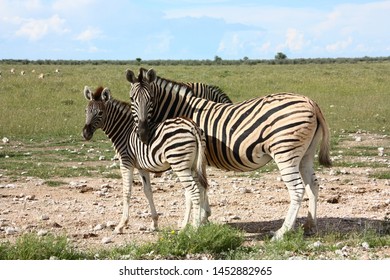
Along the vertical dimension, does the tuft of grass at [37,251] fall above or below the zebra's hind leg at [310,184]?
below

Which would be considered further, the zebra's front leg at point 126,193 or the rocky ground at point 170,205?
the rocky ground at point 170,205

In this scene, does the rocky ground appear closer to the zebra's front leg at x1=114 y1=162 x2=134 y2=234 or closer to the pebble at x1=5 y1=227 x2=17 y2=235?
the pebble at x1=5 y1=227 x2=17 y2=235

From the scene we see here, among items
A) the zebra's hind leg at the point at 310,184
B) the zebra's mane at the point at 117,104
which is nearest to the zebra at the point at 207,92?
the zebra's mane at the point at 117,104

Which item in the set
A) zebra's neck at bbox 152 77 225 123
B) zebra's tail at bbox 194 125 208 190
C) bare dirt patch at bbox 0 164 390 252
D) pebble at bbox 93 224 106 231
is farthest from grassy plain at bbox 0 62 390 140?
zebra's tail at bbox 194 125 208 190

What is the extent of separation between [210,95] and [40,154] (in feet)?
20.9

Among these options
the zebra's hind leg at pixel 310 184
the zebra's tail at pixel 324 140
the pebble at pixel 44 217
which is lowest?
the pebble at pixel 44 217

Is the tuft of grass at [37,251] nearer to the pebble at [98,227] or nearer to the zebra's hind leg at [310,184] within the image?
the pebble at [98,227]

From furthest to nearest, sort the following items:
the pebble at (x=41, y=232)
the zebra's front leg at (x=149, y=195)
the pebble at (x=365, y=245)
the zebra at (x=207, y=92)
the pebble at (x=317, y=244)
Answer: the zebra at (x=207, y=92) → the zebra's front leg at (x=149, y=195) → the pebble at (x=41, y=232) → the pebble at (x=365, y=245) → the pebble at (x=317, y=244)

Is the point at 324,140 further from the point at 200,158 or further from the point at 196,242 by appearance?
the point at 196,242

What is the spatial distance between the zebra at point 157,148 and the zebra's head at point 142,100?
18 cm

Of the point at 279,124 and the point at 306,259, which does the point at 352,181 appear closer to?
the point at 279,124

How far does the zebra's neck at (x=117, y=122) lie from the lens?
29.2 feet

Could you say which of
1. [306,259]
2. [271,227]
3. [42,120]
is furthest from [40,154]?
[306,259]

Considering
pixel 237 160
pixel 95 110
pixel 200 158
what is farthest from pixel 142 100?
→ pixel 237 160
